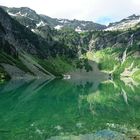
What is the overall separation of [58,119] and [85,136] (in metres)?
17.5

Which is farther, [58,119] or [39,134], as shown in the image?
[58,119]

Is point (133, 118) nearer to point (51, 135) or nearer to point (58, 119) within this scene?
point (58, 119)

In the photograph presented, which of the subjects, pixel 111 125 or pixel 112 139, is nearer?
pixel 112 139

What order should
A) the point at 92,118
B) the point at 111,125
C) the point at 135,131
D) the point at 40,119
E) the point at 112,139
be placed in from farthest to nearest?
1. the point at 92,118
2. the point at 40,119
3. the point at 111,125
4. the point at 135,131
5. the point at 112,139

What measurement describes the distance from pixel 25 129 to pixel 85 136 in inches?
377

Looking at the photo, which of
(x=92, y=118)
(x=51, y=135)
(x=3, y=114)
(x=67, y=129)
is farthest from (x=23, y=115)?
(x=51, y=135)

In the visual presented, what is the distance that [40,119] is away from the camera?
62.4 meters

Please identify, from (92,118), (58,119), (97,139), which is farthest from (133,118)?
(97,139)

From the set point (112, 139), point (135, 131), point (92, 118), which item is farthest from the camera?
point (92, 118)

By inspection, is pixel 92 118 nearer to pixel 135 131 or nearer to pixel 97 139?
pixel 135 131

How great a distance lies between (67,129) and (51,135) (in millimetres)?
5829

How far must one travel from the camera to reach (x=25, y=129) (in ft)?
165

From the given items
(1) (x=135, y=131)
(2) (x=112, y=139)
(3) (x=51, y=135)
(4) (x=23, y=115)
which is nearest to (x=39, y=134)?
(3) (x=51, y=135)

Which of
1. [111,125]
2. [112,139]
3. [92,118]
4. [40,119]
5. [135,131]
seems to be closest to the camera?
[112,139]
